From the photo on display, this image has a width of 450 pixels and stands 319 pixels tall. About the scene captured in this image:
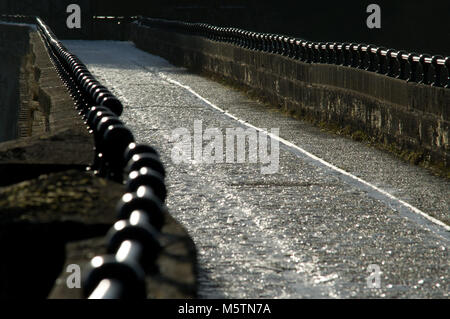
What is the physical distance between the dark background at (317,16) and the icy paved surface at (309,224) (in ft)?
198

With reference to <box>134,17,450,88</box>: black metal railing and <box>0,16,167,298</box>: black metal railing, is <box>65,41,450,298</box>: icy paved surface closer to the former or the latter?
<box>0,16,167,298</box>: black metal railing

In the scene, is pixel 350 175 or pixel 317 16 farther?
pixel 317 16

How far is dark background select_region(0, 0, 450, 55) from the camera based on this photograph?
7850cm

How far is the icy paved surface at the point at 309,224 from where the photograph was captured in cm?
801

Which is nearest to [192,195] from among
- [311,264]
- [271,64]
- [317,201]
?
[317,201]

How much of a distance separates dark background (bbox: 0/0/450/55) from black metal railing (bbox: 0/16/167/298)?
6944 cm

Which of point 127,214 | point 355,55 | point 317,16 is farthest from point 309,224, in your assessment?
point 317,16

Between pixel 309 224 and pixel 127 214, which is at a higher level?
pixel 127 214

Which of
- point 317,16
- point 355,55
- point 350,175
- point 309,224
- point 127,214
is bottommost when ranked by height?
point 317,16

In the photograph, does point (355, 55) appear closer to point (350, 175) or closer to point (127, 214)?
point (350, 175)

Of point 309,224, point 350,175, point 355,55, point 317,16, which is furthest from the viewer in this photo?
point 317,16

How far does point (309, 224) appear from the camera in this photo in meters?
10.4

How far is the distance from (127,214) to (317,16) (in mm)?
78606
